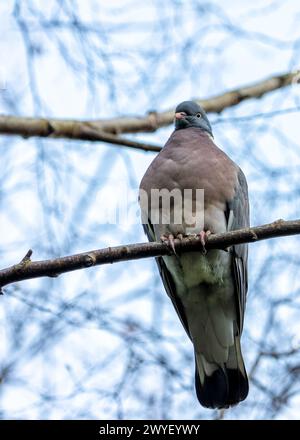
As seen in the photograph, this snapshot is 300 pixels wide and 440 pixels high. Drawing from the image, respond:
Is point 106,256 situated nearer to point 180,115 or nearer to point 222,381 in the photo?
point 222,381

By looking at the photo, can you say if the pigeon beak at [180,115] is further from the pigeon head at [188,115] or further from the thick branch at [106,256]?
the thick branch at [106,256]

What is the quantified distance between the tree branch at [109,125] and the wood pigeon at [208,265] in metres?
0.33

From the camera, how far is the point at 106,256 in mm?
3604

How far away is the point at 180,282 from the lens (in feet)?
16.3

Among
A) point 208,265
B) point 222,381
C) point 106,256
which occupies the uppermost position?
point 208,265

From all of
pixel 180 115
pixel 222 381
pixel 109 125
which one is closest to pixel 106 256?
pixel 222 381

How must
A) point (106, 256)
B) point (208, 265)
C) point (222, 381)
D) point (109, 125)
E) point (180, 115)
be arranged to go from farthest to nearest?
point (180, 115), point (109, 125), point (222, 381), point (208, 265), point (106, 256)

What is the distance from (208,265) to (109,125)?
4.50 feet

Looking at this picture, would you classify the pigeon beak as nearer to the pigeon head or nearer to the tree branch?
the pigeon head

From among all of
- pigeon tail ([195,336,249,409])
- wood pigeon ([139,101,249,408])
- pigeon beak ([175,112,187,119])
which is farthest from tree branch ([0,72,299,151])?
pigeon tail ([195,336,249,409])

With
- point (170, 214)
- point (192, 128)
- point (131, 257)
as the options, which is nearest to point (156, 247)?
point (131, 257)

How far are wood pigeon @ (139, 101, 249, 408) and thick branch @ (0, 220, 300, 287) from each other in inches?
43.3

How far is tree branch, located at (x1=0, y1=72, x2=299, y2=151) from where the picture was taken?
5125 mm
